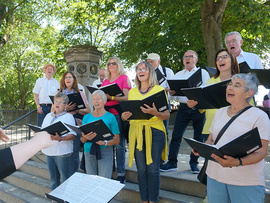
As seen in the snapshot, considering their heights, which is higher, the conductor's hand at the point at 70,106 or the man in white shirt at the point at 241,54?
the man in white shirt at the point at 241,54

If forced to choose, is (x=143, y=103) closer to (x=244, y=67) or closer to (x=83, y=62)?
(x=244, y=67)

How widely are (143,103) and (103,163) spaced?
1.23 metres

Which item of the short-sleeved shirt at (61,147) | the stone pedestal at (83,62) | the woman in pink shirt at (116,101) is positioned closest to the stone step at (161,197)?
the woman in pink shirt at (116,101)

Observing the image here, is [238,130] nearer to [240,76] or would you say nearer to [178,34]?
[240,76]

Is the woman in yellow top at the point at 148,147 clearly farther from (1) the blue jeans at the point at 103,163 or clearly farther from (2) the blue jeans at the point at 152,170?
(1) the blue jeans at the point at 103,163

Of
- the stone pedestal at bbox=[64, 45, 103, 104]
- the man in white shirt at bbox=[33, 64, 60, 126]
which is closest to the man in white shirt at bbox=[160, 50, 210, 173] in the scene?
the man in white shirt at bbox=[33, 64, 60, 126]

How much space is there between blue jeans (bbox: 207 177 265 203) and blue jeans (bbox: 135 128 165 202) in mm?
1048

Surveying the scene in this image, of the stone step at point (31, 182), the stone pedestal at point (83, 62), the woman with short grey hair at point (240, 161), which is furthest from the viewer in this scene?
the stone pedestal at point (83, 62)

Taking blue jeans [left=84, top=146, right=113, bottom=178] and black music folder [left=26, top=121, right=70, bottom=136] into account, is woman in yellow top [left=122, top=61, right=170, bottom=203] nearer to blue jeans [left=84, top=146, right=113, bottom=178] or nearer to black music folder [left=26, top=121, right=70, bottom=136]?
blue jeans [left=84, top=146, right=113, bottom=178]

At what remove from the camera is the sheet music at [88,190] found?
1985 mm

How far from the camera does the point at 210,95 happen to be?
3.04 m

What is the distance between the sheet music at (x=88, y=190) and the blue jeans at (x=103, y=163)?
165 cm

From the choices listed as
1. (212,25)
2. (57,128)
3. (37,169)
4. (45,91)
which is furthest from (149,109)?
(212,25)

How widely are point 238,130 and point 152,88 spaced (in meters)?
1.52
